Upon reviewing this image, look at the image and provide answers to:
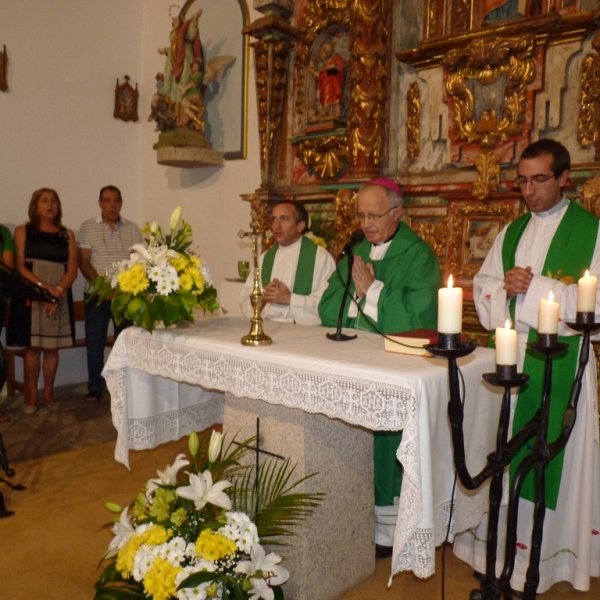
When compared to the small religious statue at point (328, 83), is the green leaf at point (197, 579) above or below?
below

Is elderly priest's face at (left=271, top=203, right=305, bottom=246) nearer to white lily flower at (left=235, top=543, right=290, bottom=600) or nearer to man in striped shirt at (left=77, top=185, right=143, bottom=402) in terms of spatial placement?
white lily flower at (left=235, top=543, right=290, bottom=600)

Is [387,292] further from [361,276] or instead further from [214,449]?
[214,449]

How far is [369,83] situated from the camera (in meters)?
5.27

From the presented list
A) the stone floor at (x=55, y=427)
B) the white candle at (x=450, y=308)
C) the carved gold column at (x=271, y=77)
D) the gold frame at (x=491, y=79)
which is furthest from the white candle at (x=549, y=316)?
the carved gold column at (x=271, y=77)

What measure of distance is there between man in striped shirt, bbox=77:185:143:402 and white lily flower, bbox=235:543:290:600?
15.1ft

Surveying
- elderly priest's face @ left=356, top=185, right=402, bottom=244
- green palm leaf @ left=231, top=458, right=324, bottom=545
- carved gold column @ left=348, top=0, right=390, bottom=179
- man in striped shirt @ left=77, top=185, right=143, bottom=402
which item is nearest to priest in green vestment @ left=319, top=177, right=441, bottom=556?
elderly priest's face @ left=356, top=185, right=402, bottom=244

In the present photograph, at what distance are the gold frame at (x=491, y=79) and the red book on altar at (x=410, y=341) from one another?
269 cm

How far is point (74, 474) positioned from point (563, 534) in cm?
317

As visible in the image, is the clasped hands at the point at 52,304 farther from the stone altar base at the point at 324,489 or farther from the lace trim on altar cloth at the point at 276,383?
the stone altar base at the point at 324,489

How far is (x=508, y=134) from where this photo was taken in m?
4.71

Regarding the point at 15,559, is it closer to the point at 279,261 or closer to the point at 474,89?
the point at 279,261

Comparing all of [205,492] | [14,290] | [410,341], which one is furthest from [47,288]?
[410,341]

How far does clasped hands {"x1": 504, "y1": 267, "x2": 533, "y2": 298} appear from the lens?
2990 millimetres

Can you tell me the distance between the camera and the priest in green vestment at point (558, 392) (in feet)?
9.67
